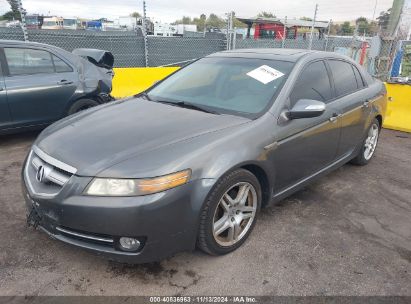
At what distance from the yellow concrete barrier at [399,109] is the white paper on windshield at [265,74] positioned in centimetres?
461

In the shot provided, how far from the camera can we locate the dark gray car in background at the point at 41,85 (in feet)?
16.6

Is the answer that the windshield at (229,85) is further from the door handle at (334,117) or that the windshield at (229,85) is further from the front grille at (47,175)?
the front grille at (47,175)

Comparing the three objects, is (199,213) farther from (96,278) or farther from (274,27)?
(274,27)

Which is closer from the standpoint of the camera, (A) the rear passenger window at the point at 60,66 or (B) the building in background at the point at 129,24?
(A) the rear passenger window at the point at 60,66

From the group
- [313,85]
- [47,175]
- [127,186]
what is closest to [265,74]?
[313,85]

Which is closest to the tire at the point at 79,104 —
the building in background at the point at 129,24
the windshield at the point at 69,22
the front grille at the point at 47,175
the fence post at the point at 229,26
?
the front grille at the point at 47,175

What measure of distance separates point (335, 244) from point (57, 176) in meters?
2.33

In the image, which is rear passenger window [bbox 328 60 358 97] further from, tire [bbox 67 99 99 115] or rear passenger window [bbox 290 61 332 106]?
tire [bbox 67 99 99 115]

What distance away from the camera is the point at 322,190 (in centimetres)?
412

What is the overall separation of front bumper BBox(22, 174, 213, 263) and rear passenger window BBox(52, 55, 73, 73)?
11.8 ft

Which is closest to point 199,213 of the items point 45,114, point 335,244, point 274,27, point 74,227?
point 74,227

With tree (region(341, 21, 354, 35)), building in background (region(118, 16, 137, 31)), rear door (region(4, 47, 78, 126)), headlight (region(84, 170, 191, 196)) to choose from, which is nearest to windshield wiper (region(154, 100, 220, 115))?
headlight (region(84, 170, 191, 196))

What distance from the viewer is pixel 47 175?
8.18ft

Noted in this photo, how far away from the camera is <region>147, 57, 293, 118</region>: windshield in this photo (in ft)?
10.4
